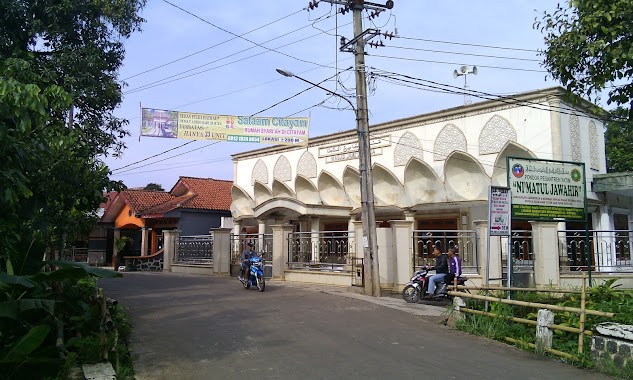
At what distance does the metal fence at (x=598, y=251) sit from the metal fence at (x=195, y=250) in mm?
13820

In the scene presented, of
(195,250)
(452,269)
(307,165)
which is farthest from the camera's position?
(307,165)

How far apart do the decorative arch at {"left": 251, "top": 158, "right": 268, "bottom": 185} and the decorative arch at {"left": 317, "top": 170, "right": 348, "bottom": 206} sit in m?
4.36

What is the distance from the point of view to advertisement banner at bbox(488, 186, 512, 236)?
1098 cm

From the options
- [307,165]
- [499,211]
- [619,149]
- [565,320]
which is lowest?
[565,320]

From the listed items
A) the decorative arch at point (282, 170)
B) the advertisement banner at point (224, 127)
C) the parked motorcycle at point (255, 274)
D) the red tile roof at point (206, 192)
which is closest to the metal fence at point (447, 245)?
the parked motorcycle at point (255, 274)

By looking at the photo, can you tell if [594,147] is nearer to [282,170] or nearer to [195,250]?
[282,170]

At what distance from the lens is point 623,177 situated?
18375mm

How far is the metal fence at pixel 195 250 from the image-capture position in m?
23.2

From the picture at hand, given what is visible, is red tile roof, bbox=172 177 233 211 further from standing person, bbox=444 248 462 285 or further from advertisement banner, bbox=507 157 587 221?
advertisement banner, bbox=507 157 587 221

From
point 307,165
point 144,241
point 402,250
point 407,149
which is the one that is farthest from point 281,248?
point 144,241

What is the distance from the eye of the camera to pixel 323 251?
18078 mm

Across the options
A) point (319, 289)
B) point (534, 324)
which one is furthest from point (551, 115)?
point (534, 324)

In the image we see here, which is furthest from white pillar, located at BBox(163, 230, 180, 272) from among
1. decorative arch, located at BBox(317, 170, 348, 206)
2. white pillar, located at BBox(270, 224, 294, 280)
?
white pillar, located at BBox(270, 224, 294, 280)

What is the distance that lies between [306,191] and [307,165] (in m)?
1.33
